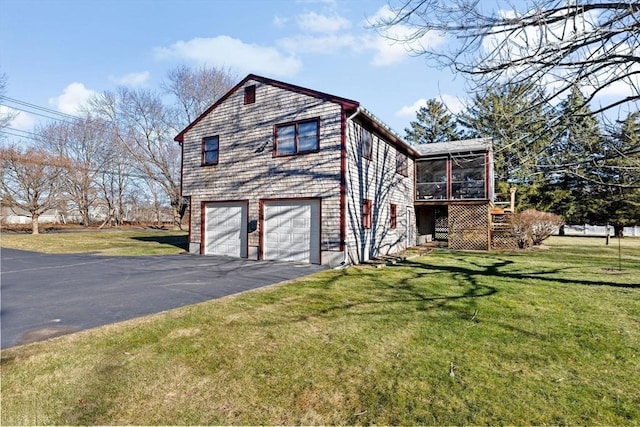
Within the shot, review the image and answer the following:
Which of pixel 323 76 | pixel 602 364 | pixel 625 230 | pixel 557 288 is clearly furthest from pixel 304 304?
pixel 625 230

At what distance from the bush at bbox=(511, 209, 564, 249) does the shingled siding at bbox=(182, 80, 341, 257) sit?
10463 mm

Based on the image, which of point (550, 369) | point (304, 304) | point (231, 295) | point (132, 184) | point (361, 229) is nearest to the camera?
point (550, 369)

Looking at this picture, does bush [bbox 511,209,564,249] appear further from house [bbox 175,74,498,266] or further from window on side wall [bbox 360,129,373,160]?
window on side wall [bbox 360,129,373,160]

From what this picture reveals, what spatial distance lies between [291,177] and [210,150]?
4.50 meters

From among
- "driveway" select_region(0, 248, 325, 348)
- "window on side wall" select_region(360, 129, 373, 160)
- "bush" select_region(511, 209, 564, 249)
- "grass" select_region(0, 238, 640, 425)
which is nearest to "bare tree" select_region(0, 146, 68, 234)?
"driveway" select_region(0, 248, 325, 348)

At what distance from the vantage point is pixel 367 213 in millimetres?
11766

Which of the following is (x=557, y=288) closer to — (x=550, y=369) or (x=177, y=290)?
(x=550, y=369)

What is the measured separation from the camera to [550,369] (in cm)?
315

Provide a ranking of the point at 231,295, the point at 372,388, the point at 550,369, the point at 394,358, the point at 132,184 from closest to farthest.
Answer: the point at 372,388 → the point at 550,369 → the point at 394,358 → the point at 231,295 → the point at 132,184

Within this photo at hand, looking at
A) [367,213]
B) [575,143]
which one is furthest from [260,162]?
[575,143]

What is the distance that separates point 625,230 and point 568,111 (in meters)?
37.8

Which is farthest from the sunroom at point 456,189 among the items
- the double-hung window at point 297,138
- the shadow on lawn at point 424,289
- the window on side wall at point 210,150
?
the window on side wall at point 210,150

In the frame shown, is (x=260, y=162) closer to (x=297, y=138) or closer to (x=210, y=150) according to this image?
(x=297, y=138)

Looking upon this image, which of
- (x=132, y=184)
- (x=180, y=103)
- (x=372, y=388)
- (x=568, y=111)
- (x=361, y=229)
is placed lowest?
(x=372, y=388)
